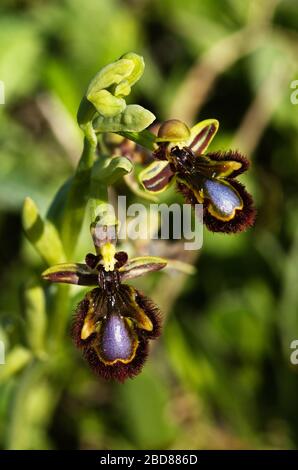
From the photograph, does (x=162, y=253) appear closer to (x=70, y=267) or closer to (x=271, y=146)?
(x=70, y=267)

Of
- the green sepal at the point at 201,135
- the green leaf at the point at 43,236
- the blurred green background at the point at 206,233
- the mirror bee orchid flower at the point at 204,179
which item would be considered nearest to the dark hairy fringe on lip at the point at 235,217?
the mirror bee orchid flower at the point at 204,179

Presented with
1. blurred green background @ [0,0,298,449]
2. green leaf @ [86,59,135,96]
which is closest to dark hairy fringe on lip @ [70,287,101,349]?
green leaf @ [86,59,135,96]

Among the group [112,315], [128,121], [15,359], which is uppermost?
[128,121]

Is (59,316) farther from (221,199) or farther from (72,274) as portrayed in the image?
(221,199)

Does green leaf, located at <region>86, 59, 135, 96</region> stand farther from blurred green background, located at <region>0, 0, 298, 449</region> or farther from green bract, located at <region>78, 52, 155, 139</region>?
blurred green background, located at <region>0, 0, 298, 449</region>

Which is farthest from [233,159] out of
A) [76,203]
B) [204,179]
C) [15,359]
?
[15,359]

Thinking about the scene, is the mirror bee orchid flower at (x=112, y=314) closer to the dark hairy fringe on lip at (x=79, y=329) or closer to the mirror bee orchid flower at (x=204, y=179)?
the dark hairy fringe on lip at (x=79, y=329)

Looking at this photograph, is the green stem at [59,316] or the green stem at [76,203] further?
the green stem at [59,316]

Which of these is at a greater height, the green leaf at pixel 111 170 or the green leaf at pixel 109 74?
the green leaf at pixel 109 74
